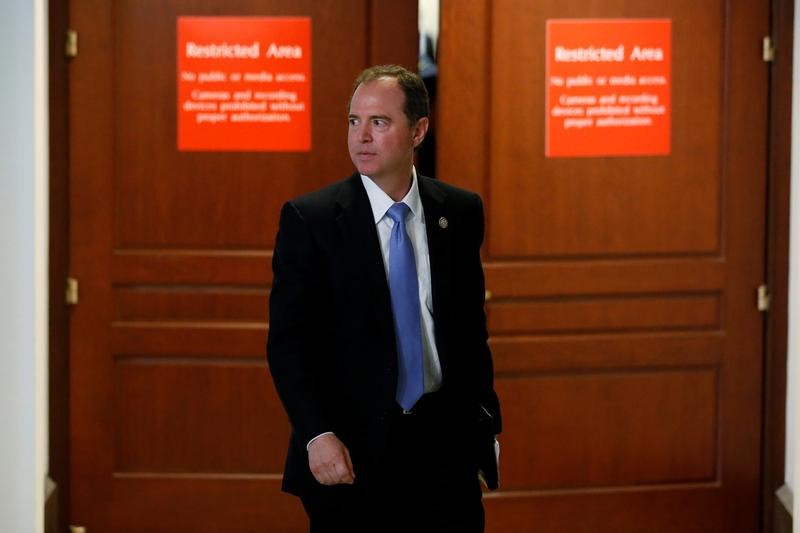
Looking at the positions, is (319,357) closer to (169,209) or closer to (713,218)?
(169,209)

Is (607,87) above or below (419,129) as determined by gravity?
above

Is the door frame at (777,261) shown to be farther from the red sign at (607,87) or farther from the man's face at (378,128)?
the man's face at (378,128)

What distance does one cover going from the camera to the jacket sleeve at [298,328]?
2336mm

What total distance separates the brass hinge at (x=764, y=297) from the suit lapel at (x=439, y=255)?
79.2 inches

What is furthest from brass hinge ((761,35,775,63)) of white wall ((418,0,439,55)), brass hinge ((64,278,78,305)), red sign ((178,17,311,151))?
brass hinge ((64,278,78,305))

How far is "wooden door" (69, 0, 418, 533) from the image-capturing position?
405cm

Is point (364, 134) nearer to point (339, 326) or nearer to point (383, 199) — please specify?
point (383, 199)

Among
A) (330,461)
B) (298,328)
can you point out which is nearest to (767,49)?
(298,328)

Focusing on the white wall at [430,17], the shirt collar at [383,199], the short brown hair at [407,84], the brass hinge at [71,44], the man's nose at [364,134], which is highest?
the white wall at [430,17]

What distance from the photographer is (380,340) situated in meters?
2.38

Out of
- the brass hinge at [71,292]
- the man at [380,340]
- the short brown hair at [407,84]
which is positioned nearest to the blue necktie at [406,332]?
the man at [380,340]

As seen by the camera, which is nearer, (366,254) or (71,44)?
(366,254)

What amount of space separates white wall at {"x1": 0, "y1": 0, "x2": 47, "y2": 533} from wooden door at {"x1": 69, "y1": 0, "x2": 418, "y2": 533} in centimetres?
22

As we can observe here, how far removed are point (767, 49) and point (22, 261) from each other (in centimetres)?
245
